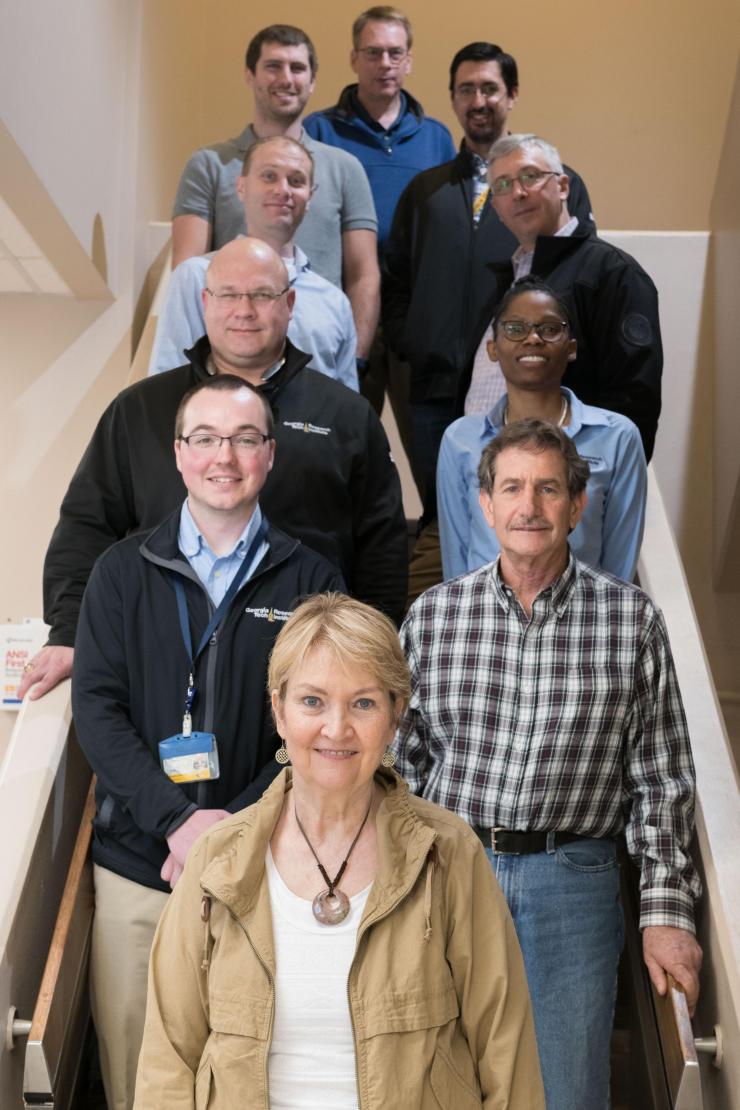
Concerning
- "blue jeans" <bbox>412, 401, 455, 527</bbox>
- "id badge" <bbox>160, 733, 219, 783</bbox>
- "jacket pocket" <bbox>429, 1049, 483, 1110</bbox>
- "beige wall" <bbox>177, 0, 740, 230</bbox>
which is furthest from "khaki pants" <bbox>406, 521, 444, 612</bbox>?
"beige wall" <bbox>177, 0, 740, 230</bbox>

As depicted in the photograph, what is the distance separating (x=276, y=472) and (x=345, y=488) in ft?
0.60

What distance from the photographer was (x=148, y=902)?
3057 millimetres

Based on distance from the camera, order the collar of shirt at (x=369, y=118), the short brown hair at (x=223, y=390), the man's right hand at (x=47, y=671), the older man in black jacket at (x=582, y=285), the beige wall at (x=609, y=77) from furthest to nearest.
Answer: the beige wall at (x=609, y=77) → the collar of shirt at (x=369, y=118) → the older man in black jacket at (x=582, y=285) → the man's right hand at (x=47, y=671) → the short brown hair at (x=223, y=390)

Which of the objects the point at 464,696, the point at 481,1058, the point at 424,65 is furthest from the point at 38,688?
the point at 424,65

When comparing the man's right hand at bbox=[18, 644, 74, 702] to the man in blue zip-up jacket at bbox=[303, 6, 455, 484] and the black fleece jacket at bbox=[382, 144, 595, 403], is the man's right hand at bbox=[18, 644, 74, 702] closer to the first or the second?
the black fleece jacket at bbox=[382, 144, 595, 403]

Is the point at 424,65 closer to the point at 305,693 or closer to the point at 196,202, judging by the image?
the point at 196,202

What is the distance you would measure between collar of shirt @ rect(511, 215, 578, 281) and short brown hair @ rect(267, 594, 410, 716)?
238 centimetres

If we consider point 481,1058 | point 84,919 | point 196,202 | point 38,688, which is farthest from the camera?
point 196,202

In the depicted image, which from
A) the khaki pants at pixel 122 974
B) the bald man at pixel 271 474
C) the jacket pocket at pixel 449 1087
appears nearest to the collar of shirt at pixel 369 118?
the bald man at pixel 271 474

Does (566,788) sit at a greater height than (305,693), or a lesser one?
lesser

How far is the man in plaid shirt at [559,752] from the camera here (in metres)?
2.91

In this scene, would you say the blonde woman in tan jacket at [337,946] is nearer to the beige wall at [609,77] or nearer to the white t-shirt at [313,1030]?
the white t-shirt at [313,1030]

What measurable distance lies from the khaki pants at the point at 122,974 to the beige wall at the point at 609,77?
6.04m

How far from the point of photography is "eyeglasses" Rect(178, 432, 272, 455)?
10.4 feet
